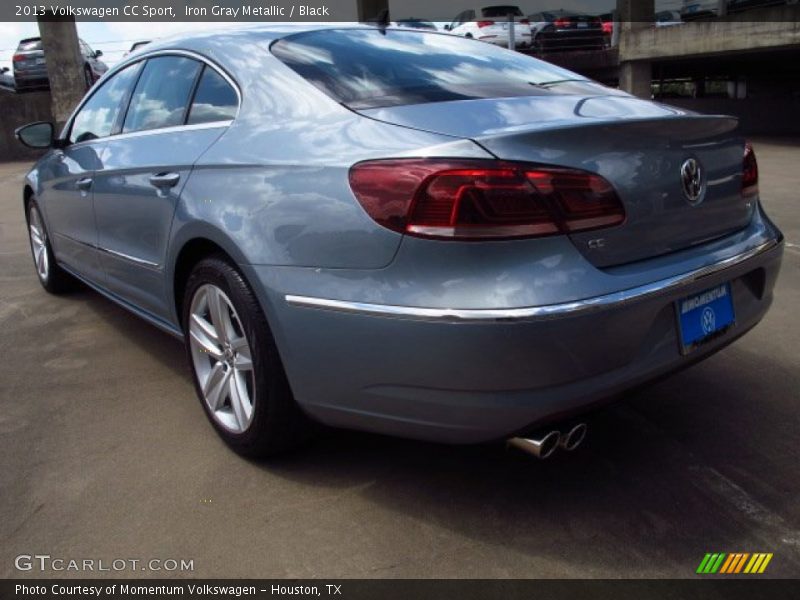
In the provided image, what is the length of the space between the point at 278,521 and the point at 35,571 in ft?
2.30

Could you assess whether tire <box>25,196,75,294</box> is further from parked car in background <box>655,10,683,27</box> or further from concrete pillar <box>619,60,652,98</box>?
parked car in background <box>655,10,683,27</box>

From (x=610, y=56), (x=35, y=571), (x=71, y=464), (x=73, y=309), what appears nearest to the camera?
(x=35, y=571)

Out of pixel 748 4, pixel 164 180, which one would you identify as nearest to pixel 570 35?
pixel 748 4

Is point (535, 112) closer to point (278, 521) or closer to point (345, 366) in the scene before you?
point (345, 366)

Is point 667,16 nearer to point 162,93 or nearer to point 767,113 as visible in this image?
point 767,113

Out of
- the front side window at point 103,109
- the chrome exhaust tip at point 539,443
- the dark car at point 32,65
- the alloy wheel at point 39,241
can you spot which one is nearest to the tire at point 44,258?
the alloy wheel at point 39,241

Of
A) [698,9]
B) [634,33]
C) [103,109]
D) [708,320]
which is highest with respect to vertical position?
[698,9]

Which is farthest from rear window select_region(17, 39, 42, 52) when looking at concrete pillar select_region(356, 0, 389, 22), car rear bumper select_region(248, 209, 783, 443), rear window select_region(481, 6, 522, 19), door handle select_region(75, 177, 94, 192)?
car rear bumper select_region(248, 209, 783, 443)

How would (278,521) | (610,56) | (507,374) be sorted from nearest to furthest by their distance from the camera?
1. (507,374)
2. (278,521)
3. (610,56)

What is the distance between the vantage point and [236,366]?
8.66 ft

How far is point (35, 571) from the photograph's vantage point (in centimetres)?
213

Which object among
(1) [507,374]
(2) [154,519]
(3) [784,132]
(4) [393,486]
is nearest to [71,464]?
(2) [154,519]

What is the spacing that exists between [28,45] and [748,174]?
21.0 m

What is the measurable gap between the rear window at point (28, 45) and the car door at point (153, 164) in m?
18.6
